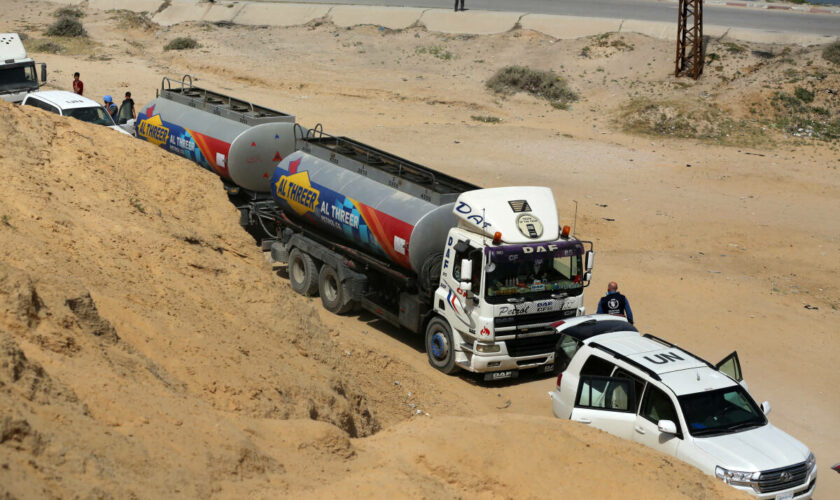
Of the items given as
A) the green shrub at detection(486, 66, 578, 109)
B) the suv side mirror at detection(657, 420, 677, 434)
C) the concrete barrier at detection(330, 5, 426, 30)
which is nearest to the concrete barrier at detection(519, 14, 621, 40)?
the green shrub at detection(486, 66, 578, 109)

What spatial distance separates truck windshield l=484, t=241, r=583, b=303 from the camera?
14.2m

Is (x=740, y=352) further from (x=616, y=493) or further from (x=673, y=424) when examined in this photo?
(x=616, y=493)

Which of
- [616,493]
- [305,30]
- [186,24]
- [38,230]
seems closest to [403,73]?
[305,30]

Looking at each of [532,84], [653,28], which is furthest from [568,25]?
[532,84]

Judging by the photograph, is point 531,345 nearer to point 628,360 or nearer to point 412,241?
point 412,241

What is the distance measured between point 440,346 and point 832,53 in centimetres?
3061

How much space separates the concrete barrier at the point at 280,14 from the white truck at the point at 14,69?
2496cm

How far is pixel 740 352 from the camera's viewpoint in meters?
16.3

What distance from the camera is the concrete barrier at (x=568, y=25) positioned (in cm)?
4519

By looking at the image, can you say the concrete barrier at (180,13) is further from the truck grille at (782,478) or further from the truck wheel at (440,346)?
the truck grille at (782,478)

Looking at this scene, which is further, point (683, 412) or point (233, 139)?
point (233, 139)

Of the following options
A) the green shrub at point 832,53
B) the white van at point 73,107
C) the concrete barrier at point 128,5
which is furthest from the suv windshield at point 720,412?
the concrete barrier at point 128,5

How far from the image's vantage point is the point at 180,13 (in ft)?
184

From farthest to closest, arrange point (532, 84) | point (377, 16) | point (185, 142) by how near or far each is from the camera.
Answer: point (377, 16), point (532, 84), point (185, 142)
